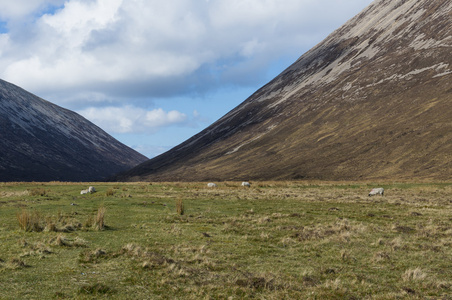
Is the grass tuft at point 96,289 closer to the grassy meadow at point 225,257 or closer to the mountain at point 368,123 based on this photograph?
the grassy meadow at point 225,257

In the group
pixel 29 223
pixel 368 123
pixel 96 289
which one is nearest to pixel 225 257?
pixel 96 289

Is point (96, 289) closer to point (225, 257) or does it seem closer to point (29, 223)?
point (225, 257)

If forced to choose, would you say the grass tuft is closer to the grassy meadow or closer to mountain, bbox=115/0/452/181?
the grassy meadow

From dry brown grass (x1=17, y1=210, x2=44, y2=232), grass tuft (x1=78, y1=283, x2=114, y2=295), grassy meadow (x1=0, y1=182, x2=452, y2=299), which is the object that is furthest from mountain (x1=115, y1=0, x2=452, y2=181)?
grass tuft (x1=78, y1=283, x2=114, y2=295)

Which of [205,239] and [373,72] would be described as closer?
[205,239]

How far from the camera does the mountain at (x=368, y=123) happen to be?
113688 mm

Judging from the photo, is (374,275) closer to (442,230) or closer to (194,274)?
(194,274)

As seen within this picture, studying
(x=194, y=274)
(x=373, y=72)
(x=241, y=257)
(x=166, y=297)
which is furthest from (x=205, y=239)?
(x=373, y=72)

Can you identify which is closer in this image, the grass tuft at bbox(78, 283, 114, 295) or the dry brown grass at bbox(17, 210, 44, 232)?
the grass tuft at bbox(78, 283, 114, 295)

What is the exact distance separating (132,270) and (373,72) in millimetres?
175018

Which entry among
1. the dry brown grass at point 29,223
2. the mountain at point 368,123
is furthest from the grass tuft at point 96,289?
the mountain at point 368,123

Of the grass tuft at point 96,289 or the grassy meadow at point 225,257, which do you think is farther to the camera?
the grassy meadow at point 225,257

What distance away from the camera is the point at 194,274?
47.2ft

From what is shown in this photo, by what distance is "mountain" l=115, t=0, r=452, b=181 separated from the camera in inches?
4476
